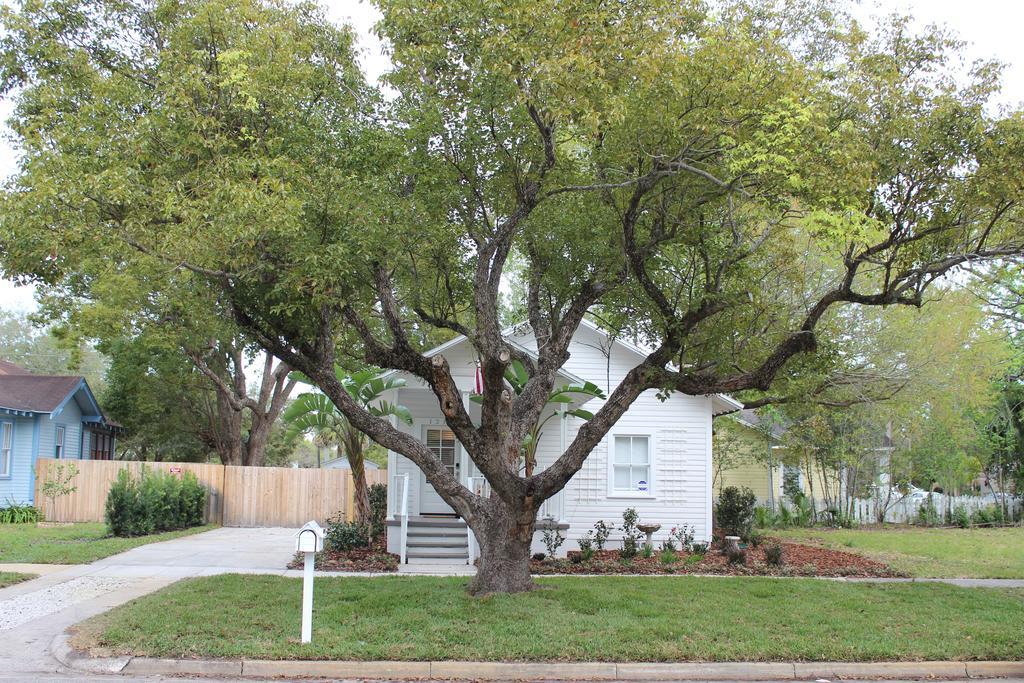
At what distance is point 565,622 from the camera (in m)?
9.77

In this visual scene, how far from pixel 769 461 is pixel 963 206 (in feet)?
57.7

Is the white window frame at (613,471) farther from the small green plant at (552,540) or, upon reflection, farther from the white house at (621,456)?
the small green plant at (552,540)

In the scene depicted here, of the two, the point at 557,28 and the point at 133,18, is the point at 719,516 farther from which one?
the point at 133,18

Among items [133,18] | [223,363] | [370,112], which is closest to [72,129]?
[133,18]

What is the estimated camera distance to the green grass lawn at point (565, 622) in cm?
875

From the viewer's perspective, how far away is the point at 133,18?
11.7 meters

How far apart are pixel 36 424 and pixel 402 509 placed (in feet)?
51.3

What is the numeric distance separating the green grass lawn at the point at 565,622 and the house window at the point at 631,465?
6.15 meters

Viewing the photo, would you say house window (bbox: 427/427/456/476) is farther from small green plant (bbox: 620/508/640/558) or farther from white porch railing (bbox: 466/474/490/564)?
small green plant (bbox: 620/508/640/558)

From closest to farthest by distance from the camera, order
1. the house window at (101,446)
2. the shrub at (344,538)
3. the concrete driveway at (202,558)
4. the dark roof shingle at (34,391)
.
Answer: the concrete driveway at (202,558), the shrub at (344,538), the dark roof shingle at (34,391), the house window at (101,446)

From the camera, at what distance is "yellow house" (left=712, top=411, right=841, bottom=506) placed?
26.3 metres

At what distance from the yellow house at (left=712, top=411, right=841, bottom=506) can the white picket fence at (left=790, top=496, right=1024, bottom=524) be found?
81cm

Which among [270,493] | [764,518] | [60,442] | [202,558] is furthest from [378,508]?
[60,442]

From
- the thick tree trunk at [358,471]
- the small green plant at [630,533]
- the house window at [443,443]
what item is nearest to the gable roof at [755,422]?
the small green plant at [630,533]
